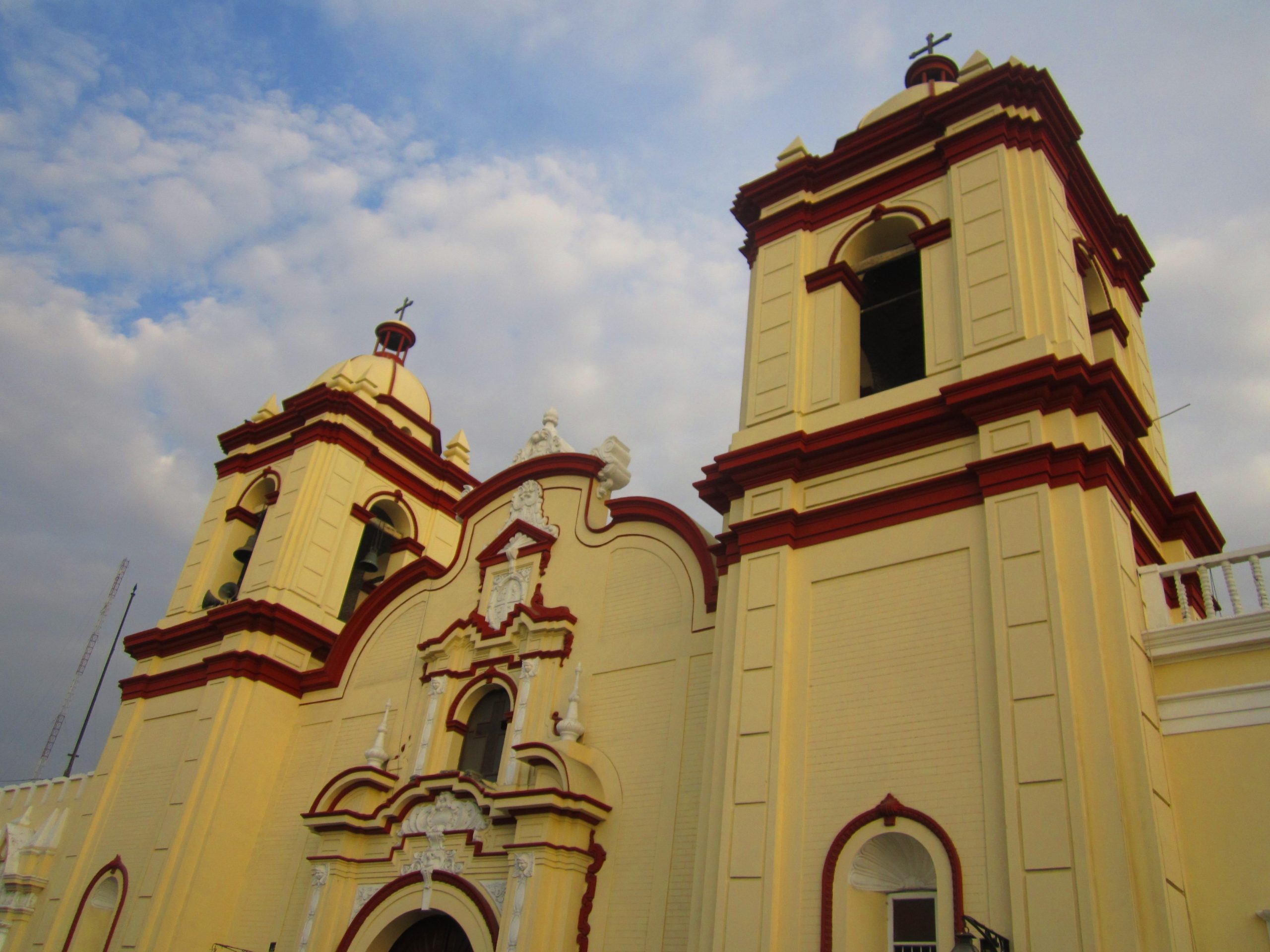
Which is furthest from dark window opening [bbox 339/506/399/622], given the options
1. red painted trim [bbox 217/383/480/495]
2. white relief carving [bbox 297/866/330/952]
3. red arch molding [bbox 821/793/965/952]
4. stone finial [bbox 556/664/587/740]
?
red arch molding [bbox 821/793/965/952]

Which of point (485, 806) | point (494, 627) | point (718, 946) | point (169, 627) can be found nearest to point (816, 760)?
point (718, 946)

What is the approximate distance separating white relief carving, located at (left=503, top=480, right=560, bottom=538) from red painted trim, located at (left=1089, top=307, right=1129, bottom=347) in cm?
792

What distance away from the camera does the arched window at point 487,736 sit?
47.3 feet

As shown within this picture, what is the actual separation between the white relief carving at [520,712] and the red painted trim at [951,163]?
6.49 metres

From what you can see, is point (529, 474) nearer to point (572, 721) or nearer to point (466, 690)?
point (466, 690)

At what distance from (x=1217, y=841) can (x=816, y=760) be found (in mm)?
3339

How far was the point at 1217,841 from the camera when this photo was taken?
8469mm

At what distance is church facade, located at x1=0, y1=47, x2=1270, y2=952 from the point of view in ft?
28.9

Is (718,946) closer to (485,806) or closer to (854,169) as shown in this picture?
(485,806)

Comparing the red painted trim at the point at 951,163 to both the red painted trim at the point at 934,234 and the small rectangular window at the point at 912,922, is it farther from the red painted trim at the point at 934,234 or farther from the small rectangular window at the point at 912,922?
the small rectangular window at the point at 912,922

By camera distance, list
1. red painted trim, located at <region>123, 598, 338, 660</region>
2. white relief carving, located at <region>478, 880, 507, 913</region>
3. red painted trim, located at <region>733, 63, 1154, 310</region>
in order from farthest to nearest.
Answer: red painted trim, located at <region>123, 598, 338, 660</region>
red painted trim, located at <region>733, 63, 1154, 310</region>
white relief carving, located at <region>478, 880, 507, 913</region>

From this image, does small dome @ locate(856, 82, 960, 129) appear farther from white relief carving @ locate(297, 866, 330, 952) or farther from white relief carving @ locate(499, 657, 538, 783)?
white relief carving @ locate(297, 866, 330, 952)

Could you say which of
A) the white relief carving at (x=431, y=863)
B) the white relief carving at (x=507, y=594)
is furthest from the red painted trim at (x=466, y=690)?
the white relief carving at (x=431, y=863)

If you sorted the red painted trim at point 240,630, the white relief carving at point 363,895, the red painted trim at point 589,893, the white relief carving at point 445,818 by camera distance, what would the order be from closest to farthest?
the red painted trim at point 589,893 < the white relief carving at point 445,818 < the white relief carving at point 363,895 < the red painted trim at point 240,630
